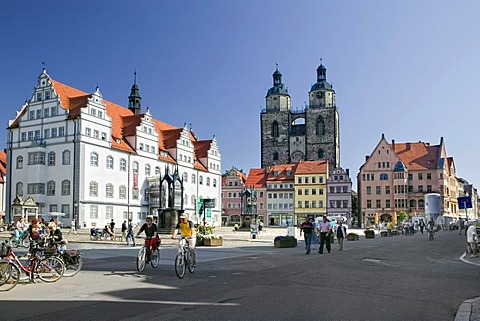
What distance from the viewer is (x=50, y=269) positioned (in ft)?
43.7

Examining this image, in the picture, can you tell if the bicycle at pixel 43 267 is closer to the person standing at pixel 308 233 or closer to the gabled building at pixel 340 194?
the person standing at pixel 308 233

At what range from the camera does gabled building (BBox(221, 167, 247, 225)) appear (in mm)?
104569

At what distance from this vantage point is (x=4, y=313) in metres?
8.84

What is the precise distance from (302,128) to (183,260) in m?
115

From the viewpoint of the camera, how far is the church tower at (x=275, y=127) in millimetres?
126750

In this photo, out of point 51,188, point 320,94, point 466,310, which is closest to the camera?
point 466,310

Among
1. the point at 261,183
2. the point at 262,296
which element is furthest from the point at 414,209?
the point at 262,296

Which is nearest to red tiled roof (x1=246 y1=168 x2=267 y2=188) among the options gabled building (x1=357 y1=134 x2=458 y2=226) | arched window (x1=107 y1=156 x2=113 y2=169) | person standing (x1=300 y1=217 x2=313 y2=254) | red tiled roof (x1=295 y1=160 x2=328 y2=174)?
red tiled roof (x1=295 y1=160 x2=328 y2=174)

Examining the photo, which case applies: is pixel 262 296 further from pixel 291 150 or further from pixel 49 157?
pixel 291 150

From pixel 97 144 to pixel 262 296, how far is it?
5360 centimetres

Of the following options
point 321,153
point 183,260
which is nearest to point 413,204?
point 321,153

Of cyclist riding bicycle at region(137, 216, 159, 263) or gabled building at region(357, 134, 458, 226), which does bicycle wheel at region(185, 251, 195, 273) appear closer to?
cyclist riding bicycle at region(137, 216, 159, 263)

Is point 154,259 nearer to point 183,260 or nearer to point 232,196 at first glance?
point 183,260

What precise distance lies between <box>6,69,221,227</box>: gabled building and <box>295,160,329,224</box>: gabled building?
39.7 meters
